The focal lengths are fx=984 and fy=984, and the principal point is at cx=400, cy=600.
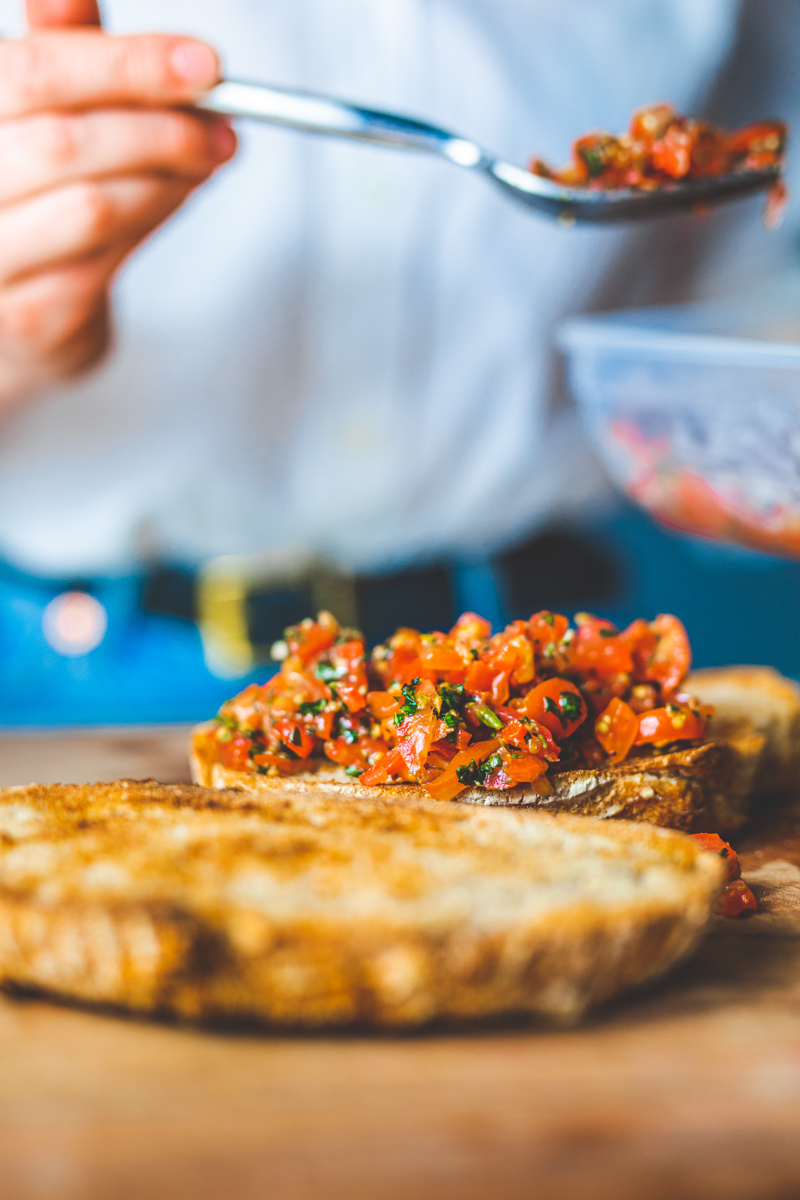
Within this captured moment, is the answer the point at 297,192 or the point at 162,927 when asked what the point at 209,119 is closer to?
the point at 297,192

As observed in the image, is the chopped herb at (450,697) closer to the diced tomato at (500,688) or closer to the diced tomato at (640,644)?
the diced tomato at (500,688)

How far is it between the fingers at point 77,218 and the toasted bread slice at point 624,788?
1479mm

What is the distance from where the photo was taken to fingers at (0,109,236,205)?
96.3 inches

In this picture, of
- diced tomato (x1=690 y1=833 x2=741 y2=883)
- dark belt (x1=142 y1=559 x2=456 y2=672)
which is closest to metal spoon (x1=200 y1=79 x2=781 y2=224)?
diced tomato (x1=690 y1=833 x2=741 y2=883)

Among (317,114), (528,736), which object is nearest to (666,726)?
(528,736)

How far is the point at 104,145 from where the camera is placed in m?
2.47

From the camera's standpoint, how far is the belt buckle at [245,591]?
3.97 metres

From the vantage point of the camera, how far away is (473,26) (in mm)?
3457

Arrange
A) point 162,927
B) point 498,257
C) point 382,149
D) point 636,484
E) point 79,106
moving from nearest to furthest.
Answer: point 162,927 → point 79,106 → point 636,484 → point 382,149 → point 498,257

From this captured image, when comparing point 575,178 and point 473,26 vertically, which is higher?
point 473,26

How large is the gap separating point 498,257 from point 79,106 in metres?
1.75

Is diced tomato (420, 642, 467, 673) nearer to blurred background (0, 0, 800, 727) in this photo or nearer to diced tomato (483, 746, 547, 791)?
diced tomato (483, 746, 547, 791)

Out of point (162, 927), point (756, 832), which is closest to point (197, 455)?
point (756, 832)

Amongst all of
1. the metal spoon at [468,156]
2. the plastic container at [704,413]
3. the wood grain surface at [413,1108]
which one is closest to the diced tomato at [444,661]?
the wood grain surface at [413,1108]
